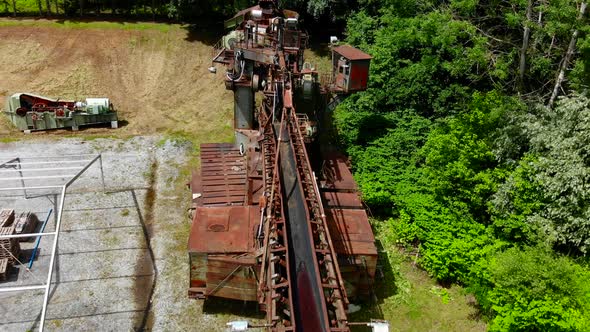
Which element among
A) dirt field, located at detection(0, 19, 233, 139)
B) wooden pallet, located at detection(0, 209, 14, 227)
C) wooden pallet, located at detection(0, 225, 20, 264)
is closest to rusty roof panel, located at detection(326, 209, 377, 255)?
wooden pallet, located at detection(0, 225, 20, 264)

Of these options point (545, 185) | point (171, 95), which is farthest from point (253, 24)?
point (545, 185)

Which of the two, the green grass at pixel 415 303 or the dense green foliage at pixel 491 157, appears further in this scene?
the green grass at pixel 415 303

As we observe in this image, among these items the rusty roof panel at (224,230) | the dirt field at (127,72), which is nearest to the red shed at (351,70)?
the rusty roof panel at (224,230)

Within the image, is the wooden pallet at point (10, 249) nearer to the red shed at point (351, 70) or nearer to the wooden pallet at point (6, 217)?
the wooden pallet at point (6, 217)

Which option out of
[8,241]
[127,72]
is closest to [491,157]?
[8,241]

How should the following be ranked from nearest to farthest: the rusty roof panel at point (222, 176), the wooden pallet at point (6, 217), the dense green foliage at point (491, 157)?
the dense green foliage at point (491, 157)
the wooden pallet at point (6, 217)
the rusty roof panel at point (222, 176)

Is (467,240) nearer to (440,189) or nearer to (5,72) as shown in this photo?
(440,189)

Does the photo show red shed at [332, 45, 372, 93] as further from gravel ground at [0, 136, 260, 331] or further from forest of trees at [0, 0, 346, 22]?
forest of trees at [0, 0, 346, 22]
